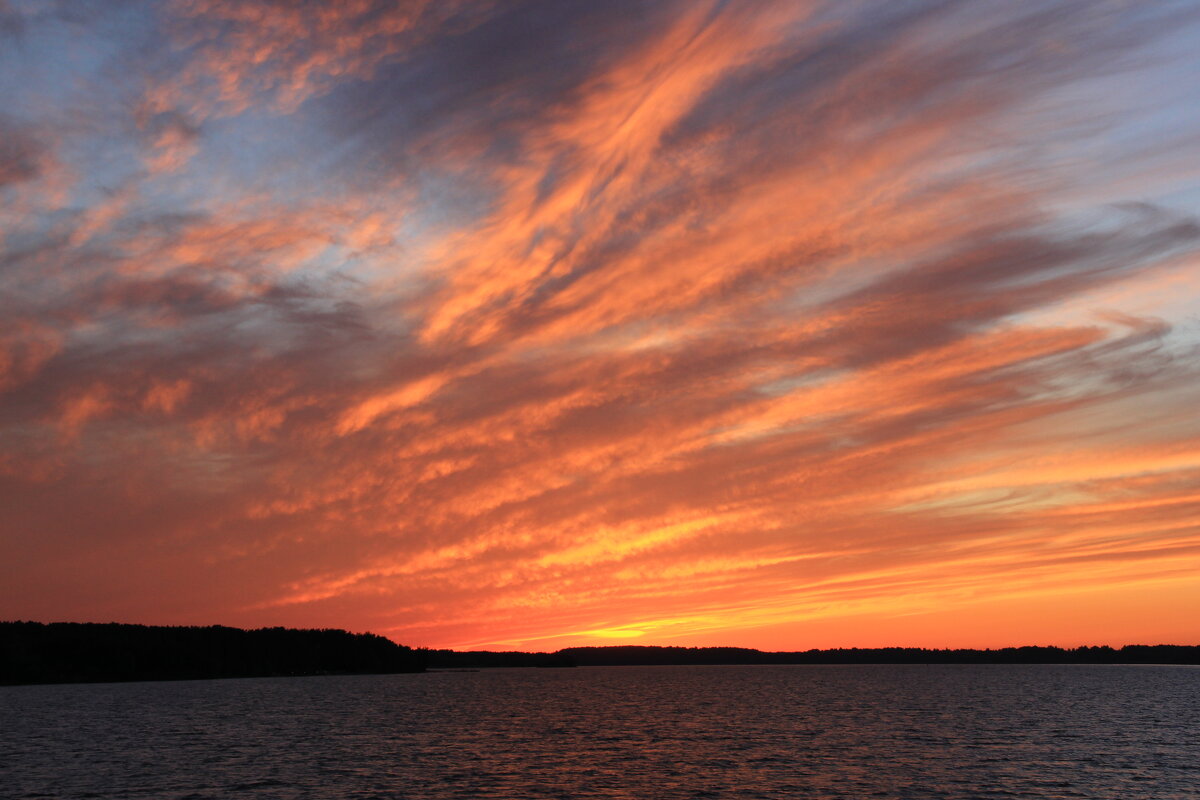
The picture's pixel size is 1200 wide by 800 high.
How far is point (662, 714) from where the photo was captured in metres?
142

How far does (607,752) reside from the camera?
291 feet

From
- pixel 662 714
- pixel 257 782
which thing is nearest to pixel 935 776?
pixel 257 782

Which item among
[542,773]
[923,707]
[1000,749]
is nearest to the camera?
[542,773]

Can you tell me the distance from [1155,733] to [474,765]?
83.7m

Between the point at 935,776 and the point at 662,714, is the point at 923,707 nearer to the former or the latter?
the point at 662,714

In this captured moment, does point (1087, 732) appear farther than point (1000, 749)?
Yes

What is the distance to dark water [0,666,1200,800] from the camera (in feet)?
216

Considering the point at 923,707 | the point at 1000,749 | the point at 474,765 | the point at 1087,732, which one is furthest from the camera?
the point at 923,707

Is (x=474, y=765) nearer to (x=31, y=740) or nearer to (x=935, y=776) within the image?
(x=935, y=776)

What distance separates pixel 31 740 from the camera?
101250 millimetres

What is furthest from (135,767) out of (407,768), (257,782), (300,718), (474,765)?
(300,718)

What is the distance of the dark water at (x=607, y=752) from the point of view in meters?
65.9

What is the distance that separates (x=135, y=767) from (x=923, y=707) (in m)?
127

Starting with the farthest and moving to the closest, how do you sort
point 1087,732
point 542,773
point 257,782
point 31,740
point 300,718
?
point 300,718 < point 1087,732 < point 31,740 < point 542,773 < point 257,782
